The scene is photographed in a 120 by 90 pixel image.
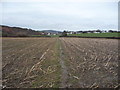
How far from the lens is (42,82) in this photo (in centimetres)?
556

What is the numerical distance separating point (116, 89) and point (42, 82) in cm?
→ 257

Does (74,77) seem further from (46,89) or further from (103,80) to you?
(46,89)

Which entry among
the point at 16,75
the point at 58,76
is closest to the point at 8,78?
the point at 16,75

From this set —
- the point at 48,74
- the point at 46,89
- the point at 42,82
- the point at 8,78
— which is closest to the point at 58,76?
the point at 48,74

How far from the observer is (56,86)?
16.8 ft

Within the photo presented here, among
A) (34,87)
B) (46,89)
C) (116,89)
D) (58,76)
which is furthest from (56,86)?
(116,89)

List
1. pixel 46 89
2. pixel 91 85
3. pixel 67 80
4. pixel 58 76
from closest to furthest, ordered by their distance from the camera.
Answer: pixel 46 89 → pixel 91 85 → pixel 67 80 → pixel 58 76

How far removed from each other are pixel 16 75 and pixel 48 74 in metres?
1.36

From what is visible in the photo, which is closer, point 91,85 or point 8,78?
point 91,85

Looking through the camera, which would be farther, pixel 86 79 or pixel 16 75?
pixel 16 75

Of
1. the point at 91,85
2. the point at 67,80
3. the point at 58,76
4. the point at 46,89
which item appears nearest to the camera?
the point at 46,89

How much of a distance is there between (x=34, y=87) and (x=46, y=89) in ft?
1.46

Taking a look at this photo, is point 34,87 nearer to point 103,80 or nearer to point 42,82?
point 42,82

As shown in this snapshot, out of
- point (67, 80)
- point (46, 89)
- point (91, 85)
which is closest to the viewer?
Answer: point (46, 89)
